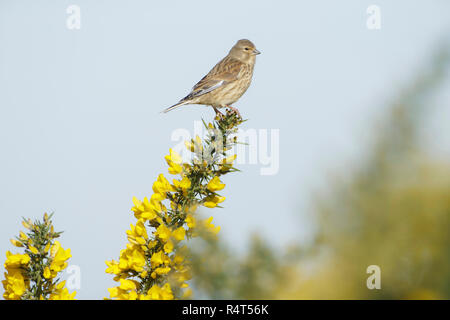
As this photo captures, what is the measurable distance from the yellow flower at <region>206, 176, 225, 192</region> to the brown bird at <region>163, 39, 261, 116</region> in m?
4.60

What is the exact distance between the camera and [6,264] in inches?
73.2

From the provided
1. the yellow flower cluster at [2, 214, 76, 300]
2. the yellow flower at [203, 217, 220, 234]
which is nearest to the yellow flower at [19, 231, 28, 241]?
the yellow flower cluster at [2, 214, 76, 300]

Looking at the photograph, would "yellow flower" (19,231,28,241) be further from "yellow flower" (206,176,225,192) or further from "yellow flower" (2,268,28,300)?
"yellow flower" (206,176,225,192)

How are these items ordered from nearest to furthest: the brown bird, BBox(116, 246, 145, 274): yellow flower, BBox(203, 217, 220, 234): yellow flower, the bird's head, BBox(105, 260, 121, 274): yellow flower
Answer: BBox(203, 217, 220, 234): yellow flower → BBox(116, 246, 145, 274): yellow flower → BBox(105, 260, 121, 274): yellow flower → the brown bird → the bird's head

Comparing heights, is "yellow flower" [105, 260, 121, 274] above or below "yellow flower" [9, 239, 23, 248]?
below

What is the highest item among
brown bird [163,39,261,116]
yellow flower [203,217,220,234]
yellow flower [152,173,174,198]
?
brown bird [163,39,261,116]

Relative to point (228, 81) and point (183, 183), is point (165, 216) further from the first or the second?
point (228, 81)

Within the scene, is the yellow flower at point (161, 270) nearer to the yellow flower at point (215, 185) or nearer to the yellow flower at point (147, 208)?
the yellow flower at point (147, 208)

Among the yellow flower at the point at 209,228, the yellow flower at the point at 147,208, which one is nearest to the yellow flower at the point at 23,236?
the yellow flower at the point at 147,208

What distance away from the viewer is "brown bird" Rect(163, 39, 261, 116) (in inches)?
281

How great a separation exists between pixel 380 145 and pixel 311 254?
0.23 metres

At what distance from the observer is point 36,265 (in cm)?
184

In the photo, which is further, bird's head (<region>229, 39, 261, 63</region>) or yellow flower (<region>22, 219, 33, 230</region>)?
bird's head (<region>229, 39, 261, 63</region>)

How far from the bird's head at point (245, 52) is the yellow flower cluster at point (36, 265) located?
6548 millimetres
